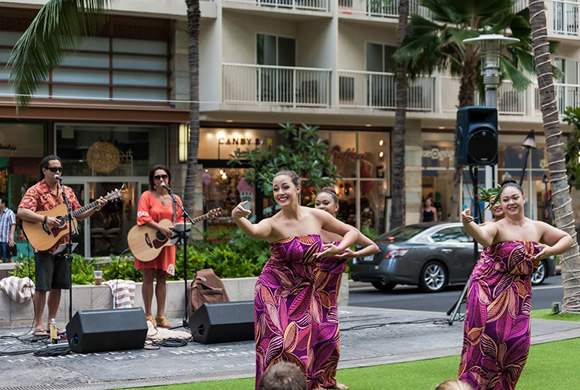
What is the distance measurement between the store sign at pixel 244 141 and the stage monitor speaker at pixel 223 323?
1685 centimetres

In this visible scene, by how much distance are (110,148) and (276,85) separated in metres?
5.14

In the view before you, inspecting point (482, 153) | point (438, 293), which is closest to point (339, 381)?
point (482, 153)

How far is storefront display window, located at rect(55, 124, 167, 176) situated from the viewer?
2631 centimetres

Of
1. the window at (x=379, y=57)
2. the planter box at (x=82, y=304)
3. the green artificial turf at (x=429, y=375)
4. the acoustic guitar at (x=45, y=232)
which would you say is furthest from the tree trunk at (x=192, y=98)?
the green artificial turf at (x=429, y=375)

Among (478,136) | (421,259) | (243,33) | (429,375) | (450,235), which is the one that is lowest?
(429,375)

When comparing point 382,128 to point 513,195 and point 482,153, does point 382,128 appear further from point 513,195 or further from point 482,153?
point 513,195

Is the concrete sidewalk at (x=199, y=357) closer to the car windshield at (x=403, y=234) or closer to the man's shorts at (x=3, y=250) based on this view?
the car windshield at (x=403, y=234)

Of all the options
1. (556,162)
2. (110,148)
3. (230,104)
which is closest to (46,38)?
(556,162)

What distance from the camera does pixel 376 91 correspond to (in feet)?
99.1

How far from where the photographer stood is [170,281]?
1465 cm

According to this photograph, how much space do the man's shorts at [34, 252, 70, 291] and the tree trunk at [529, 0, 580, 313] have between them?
22.9 feet

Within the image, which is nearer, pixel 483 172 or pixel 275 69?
pixel 275 69

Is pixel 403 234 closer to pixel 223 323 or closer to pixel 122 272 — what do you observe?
pixel 122 272

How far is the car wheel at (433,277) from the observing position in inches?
805
